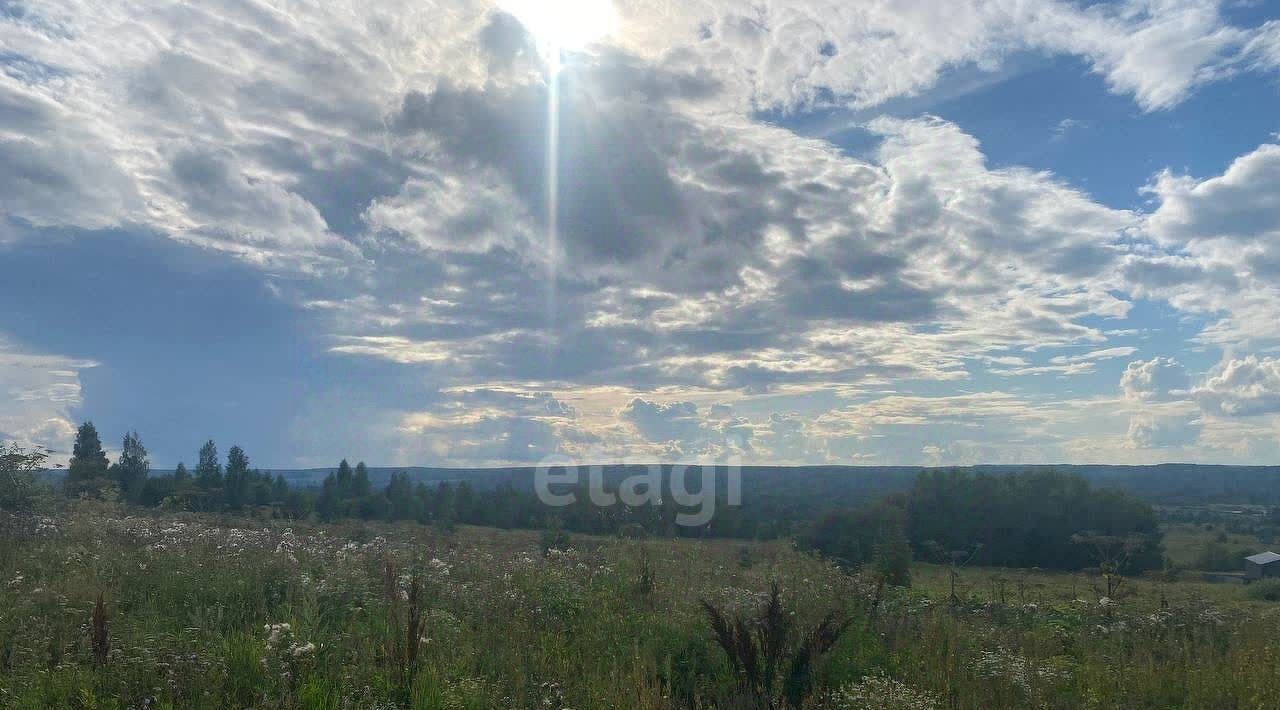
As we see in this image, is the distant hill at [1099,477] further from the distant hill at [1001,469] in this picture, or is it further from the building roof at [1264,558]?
the building roof at [1264,558]

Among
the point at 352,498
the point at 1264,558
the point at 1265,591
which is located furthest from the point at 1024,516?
the point at 352,498

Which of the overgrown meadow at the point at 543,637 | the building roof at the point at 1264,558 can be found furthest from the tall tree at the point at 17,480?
the building roof at the point at 1264,558

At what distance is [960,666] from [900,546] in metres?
19.9

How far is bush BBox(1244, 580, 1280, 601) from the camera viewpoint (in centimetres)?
2733

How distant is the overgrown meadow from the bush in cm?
2161

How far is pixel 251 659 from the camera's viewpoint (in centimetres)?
628

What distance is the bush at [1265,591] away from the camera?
27.3m

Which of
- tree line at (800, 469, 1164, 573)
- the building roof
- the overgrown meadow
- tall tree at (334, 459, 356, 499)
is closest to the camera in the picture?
the overgrown meadow

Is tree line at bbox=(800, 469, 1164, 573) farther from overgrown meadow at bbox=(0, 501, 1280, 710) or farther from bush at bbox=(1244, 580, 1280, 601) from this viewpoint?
overgrown meadow at bbox=(0, 501, 1280, 710)

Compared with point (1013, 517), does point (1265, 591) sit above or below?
below

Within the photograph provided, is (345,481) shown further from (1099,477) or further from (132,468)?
(1099,477)

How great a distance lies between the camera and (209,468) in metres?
74.5

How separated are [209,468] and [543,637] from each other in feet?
252

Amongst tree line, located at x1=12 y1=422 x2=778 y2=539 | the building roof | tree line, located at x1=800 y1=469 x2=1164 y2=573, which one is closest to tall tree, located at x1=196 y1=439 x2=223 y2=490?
tree line, located at x1=12 y1=422 x2=778 y2=539
